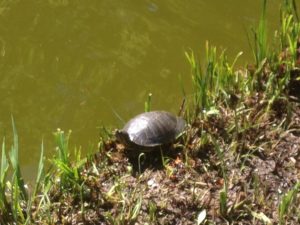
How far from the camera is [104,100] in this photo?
437 cm

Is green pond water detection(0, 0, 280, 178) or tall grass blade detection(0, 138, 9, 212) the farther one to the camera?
green pond water detection(0, 0, 280, 178)

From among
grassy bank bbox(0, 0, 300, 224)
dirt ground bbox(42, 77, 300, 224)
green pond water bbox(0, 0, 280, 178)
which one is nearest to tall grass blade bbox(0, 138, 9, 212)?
grassy bank bbox(0, 0, 300, 224)

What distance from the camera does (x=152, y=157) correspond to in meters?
3.53

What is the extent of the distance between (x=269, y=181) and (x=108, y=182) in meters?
0.92

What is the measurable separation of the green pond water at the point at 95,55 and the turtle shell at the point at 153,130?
39 centimetres

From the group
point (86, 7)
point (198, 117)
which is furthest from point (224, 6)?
point (198, 117)

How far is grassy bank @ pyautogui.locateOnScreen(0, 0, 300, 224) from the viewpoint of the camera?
300cm

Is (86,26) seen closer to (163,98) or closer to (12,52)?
(12,52)

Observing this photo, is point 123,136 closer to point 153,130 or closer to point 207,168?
point 153,130

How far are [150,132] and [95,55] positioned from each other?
1561mm

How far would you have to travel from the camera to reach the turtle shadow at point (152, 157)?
3.43 m

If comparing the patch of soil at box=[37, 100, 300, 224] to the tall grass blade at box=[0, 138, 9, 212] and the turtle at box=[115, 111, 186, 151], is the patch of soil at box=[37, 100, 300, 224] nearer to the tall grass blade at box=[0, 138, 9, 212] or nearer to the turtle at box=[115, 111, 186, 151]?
the turtle at box=[115, 111, 186, 151]

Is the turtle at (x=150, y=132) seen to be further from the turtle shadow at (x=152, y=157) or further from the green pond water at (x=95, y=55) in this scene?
the green pond water at (x=95, y=55)

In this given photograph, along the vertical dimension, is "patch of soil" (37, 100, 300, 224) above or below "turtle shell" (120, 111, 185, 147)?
below
